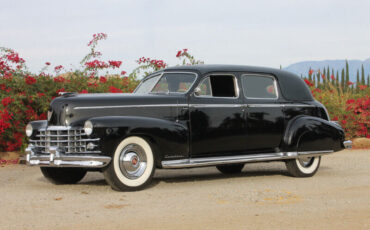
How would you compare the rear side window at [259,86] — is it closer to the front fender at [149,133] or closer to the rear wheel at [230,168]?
the front fender at [149,133]

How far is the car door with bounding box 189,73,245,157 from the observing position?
8.55 metres

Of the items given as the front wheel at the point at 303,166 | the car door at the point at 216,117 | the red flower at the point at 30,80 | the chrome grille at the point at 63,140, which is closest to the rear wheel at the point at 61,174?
the chrome grille at the point at 63,140

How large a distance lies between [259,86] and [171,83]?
158cm

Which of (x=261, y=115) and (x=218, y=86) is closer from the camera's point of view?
(x=218, y=86)

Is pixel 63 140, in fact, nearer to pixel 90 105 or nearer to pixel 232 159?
pixel 90 105

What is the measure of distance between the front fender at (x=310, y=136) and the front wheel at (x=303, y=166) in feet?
1.26

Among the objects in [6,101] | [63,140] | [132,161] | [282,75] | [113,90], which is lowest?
[132,161]

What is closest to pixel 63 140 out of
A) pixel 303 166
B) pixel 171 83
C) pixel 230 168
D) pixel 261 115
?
pixel 171 83

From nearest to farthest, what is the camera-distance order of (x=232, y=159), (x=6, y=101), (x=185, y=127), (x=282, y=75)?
1. (x=185, y=127)
2. (x=232, y=159)
3. (x=282, y=75)
4. (x=6, y=101)

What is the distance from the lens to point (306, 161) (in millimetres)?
9953

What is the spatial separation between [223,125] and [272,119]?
1.05 m

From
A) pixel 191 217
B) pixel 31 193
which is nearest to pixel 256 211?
pixel 191 217

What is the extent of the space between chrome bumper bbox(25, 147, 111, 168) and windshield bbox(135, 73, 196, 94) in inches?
75.4

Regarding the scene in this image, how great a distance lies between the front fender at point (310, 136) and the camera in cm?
943
